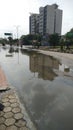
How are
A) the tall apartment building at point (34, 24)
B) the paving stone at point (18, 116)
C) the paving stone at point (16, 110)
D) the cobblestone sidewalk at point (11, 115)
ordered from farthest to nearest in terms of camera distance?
the tall apartment building at point (34, 24) < the paving stone at point (16, 110) < the paving stone at point (18, 116) < the cobblestone sidewalk at point (11, 115)

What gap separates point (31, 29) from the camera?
123m

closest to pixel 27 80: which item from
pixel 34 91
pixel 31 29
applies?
pixel 34 91

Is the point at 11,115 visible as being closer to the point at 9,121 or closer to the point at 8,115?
the point at 8,115

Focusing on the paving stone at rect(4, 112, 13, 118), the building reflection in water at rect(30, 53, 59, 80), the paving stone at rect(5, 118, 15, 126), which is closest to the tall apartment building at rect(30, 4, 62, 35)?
the building reflection in water at rect(30, 53, 59, 80)

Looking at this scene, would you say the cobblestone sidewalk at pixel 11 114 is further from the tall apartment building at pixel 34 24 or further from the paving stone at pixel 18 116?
the tall apartment building at pixel 34 24

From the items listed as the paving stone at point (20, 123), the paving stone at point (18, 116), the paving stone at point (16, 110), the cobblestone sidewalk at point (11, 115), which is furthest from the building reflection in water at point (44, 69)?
the paving stone at point (20, 123)

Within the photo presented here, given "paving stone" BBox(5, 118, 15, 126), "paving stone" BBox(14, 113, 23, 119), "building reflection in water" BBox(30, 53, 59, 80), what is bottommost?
"paving stone" BBox(5, 118, 15, 126)

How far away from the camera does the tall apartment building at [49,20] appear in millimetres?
100869

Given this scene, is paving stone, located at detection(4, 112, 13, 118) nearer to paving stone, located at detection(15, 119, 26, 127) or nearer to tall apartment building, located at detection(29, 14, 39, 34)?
paving stone, located at detection(15, 119, 26, 127)

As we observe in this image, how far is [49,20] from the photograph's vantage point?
337ft

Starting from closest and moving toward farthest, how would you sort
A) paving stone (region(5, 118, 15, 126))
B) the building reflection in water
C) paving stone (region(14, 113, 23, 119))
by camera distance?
paving stone (region(5, 118, 15, 126)) < paving stone (region(14, 113, 23, 119)) < the building reflection in water

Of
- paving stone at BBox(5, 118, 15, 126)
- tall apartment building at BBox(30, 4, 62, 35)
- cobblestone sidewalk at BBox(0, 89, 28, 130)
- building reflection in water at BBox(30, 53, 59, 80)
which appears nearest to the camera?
cobblestone sidewalk at BBox(0, 89, 28, 130)

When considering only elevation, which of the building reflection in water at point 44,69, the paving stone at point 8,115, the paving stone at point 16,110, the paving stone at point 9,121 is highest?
the building reflection in water at point 44,69

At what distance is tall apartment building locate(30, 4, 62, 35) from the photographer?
331ft
